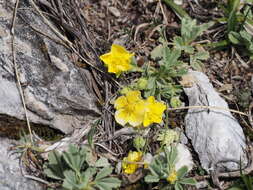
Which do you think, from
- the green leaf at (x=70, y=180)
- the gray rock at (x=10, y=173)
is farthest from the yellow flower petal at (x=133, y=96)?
the gray rock at (x=10, y=173)

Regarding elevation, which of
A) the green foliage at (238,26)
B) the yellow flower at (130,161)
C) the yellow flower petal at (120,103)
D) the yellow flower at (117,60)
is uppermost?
the green foliage at (238,26)

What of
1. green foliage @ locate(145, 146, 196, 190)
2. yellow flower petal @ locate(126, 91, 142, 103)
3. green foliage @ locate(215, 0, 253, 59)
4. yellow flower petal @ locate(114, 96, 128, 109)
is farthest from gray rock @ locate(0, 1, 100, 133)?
green foliage @ locate(215, 0, 253, 59)

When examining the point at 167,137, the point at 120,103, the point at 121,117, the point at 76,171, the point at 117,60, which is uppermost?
the point at 117,60

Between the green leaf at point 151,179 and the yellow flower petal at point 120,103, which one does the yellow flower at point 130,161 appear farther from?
the yellow flower petal at point 120,103

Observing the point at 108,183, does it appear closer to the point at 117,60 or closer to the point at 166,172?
the point at 166,172

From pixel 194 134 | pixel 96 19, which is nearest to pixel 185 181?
pixel 194 134

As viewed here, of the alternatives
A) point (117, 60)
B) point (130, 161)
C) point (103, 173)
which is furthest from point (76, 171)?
point (117, 60)

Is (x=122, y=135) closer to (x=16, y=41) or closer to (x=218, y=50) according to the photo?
(x=16, y=41)
